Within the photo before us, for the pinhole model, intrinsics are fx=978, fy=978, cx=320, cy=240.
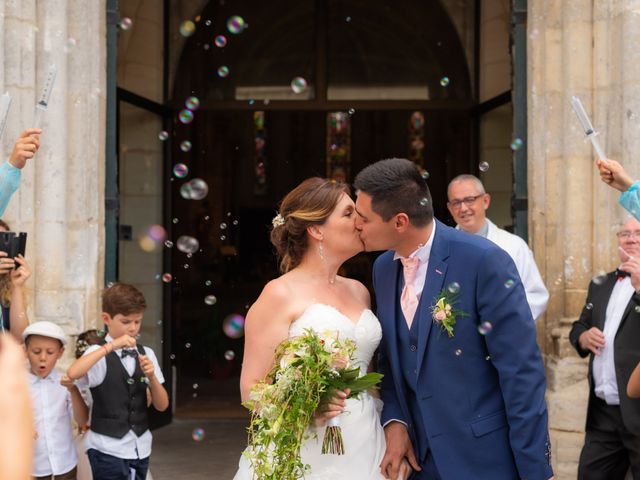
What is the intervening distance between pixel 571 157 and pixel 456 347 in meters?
3.66

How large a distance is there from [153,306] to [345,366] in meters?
6.31

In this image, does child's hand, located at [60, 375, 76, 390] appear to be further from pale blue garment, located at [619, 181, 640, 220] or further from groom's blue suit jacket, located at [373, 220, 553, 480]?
pale blue garment, located at [619, 181, 640, 220]

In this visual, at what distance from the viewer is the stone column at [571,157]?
20.5 feet

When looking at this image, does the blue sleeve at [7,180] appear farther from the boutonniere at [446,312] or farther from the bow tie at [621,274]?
the bow tie at [621,274]

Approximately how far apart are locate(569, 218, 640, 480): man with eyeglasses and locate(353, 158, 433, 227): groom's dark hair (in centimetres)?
175

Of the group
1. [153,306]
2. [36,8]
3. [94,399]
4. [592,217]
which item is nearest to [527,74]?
[592,217]

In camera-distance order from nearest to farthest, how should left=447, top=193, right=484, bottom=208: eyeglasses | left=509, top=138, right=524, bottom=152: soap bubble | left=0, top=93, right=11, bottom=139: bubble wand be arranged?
left=0, top=93, right=11, bottom=139: bubble wand → left=447, top=193, right=484, bottom=208: eyeglasses → left=509, top=138, right=524, bottom=152: soap bubble

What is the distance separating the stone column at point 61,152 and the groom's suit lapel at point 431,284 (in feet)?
11.6

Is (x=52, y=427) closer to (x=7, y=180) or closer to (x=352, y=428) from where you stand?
(x=7, y=180)

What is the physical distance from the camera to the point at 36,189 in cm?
627

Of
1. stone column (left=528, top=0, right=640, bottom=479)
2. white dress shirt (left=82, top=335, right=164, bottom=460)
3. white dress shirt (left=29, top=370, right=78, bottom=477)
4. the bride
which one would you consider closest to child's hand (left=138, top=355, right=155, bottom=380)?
white dress shirt (left=82, top=335, right=164, bottom=460)

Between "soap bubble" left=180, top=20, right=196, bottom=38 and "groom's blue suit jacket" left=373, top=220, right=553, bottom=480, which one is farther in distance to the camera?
"soap bubble" left=180, top=20, right=196, bottom=38

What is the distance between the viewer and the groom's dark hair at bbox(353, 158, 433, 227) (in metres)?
3.21

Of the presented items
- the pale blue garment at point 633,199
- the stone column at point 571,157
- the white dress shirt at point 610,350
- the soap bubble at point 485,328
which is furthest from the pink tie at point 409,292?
the stone column at point 571,157
